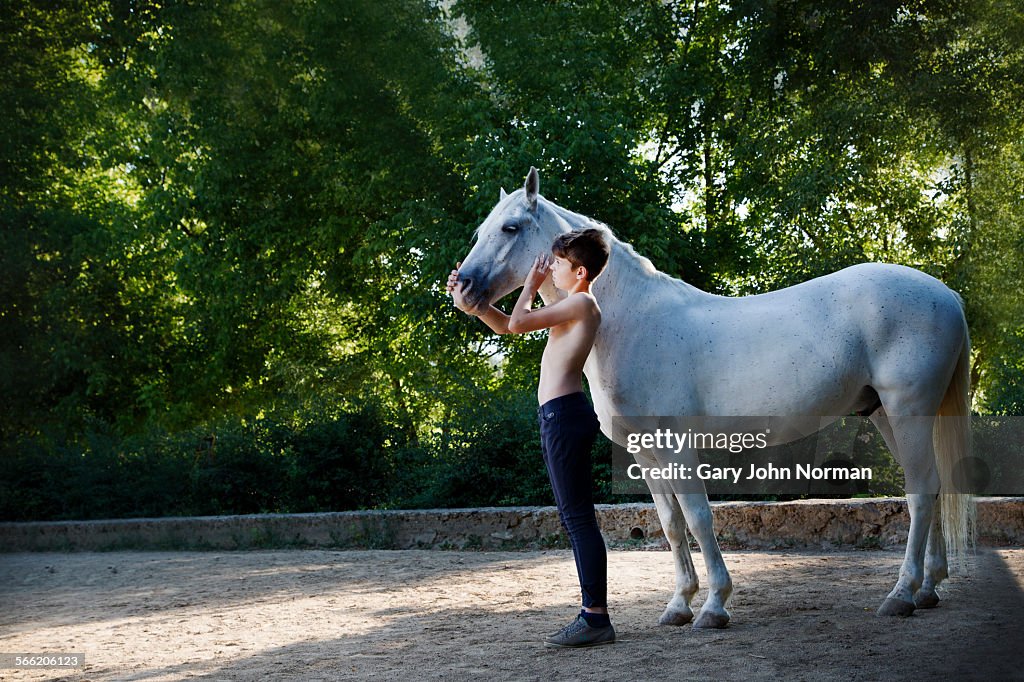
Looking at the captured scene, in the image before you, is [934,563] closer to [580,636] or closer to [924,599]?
[924,599]

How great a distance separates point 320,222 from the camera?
797 inches

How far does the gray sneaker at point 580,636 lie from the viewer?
4.33 meters

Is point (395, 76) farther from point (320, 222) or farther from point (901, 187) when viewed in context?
point (901, 187)

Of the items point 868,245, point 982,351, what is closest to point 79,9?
point 868,245

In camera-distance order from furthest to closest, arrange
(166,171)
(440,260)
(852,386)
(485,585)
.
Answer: (166,171) < (440,260) < (485,585) < (852,386)

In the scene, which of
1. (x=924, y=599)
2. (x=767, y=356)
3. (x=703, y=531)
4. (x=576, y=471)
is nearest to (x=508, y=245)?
(x=576, y=471)

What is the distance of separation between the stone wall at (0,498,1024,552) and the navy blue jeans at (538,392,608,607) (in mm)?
4190

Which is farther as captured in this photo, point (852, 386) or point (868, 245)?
point (868, 245)

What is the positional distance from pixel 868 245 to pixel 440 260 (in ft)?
30.1

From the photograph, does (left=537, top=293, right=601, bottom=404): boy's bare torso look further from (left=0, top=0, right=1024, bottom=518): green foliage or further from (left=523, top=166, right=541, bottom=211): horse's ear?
(left=0, top=0, right=1024, bottom=518): green foliage

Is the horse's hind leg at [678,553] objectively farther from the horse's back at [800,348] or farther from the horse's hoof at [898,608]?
the horse's hoof at [898,608]

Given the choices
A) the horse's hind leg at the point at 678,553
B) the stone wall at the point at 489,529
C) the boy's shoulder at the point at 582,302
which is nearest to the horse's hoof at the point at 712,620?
the horse's hind leg at the point at 678,553

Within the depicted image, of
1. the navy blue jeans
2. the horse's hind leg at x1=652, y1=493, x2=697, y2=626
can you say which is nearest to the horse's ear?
the navy blue jeans

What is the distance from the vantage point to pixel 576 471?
4.27 metres
